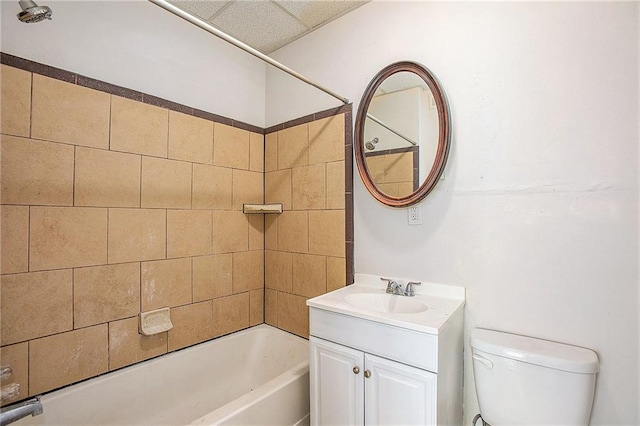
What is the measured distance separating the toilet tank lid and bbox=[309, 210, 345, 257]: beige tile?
0.86m

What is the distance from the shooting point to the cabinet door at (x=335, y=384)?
133 cm

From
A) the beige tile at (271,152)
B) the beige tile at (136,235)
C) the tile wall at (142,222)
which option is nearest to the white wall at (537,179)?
the tile wall at (142,222)

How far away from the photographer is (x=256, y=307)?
2.27 m

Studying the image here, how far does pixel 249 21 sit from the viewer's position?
1901 mm

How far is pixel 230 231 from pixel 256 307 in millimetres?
619

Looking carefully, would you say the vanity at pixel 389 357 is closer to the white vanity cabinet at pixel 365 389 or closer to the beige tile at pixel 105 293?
the white vanity cabinet at pixel 365 389

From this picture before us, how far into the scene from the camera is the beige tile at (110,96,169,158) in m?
1.58

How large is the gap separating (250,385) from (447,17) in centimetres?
248

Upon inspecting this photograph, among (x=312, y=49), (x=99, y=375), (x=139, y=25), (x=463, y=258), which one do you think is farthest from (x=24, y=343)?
(x=312, y=49)

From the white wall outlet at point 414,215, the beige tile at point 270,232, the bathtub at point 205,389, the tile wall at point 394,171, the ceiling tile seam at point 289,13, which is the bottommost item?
the bathtub at point 205,389

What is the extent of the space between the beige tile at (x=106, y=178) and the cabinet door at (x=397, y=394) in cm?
146

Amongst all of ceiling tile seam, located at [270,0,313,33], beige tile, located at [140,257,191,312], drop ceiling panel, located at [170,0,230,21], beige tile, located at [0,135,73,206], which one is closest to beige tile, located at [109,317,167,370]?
beige tile, located at [140,257,191,312]

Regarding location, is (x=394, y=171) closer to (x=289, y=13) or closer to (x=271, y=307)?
(x=289, y=13)

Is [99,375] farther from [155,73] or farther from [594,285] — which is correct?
[594,285]
